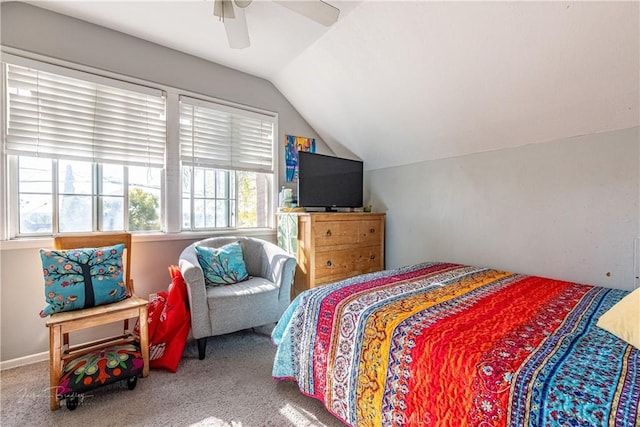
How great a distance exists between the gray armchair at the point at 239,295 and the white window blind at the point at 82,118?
3.40 feet

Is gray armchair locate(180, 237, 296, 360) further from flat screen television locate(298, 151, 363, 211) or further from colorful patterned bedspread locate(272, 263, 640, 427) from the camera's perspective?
flat screen television locate(298, 151, 363, 211)

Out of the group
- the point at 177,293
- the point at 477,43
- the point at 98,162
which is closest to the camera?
the point at 477,43

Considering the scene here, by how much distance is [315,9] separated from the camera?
183 cm

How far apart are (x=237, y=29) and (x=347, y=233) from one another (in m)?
2.03

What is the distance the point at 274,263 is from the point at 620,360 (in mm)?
2165

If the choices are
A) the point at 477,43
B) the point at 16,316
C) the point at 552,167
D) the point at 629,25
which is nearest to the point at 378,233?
the point at 552,167

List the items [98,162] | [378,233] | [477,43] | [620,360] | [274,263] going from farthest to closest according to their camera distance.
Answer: [378,233], [274,263], [98,162], [477,43], [620,360]

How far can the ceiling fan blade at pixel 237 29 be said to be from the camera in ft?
6.07

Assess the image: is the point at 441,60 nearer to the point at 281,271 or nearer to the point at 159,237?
the point at 281,271

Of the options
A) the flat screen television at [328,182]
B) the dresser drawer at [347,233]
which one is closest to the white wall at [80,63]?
the flat screen television at [328,182]

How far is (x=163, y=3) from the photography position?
212 cm

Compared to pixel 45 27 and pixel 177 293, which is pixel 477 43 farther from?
pixel 45 27

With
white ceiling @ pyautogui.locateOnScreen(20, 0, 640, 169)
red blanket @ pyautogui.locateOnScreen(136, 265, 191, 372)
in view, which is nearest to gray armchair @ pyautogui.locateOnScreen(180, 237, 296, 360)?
red blanket @ pyautogui.locateOnScreen(136, 265, 191, 372)

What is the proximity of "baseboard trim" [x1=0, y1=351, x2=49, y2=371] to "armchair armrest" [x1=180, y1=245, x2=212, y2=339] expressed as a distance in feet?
3.79
